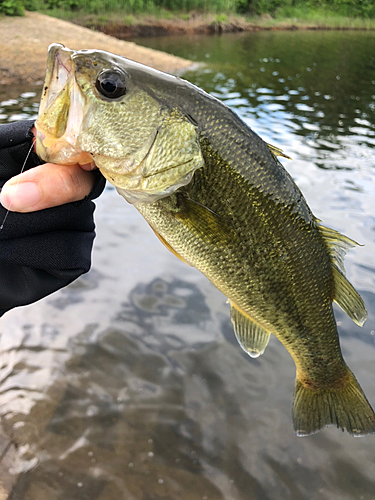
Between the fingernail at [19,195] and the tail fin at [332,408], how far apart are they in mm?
1951

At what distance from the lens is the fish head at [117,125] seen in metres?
1.52

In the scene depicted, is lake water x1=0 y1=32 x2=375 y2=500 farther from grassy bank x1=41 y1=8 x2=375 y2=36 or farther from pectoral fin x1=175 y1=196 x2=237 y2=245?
grassy bank x1=41 y1=8 x2=375 y2=36

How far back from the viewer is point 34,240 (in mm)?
2008

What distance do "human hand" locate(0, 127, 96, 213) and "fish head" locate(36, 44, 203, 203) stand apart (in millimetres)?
86

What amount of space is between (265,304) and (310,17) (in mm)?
55931

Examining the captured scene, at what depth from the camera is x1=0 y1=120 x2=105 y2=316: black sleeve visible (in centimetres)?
191

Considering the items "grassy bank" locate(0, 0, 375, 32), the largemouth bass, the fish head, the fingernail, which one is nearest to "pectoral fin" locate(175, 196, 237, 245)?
the largemouth bass

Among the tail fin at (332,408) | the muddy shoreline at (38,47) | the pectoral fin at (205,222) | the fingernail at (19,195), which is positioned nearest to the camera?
the fingernail at (19,195)

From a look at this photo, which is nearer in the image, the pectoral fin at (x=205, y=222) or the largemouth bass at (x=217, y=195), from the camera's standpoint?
the largemouth bass at (x=217, y=195)

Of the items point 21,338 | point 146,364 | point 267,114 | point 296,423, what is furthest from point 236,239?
point 267,114

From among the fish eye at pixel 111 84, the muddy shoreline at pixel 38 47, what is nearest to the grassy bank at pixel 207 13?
the muddy shoreline at pixel 38 47

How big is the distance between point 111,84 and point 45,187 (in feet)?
1.79

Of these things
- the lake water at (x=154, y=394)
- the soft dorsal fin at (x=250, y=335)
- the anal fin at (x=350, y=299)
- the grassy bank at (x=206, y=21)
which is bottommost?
the lake water at (x=154, y=394)

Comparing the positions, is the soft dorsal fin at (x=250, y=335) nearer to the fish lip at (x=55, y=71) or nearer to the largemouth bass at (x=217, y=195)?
the largemouth bass at (x=217, y=195)
